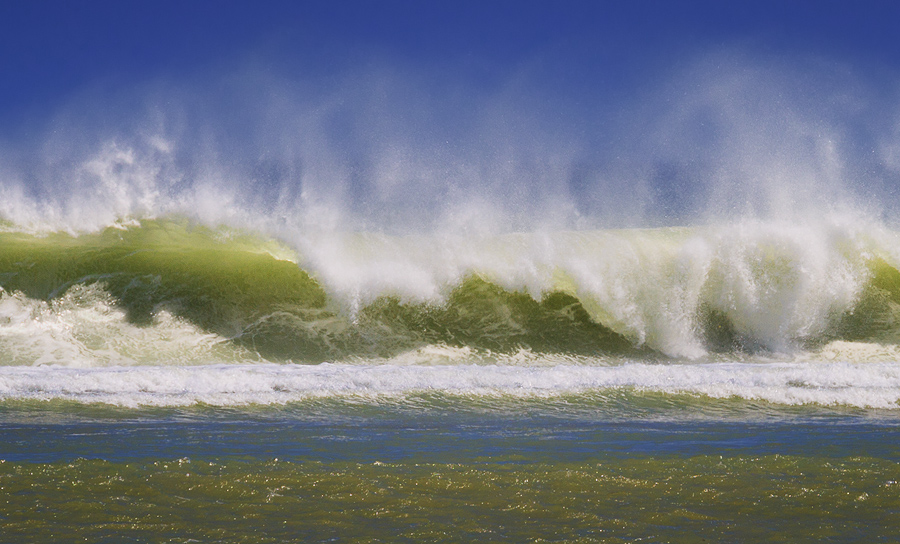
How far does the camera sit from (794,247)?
34.3 feet

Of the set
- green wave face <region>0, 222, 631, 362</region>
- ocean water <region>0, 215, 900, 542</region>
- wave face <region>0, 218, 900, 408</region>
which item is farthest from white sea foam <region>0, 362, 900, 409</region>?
green wave face <region>0, 222, 631, 362</region>

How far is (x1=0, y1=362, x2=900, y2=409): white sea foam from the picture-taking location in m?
6.02

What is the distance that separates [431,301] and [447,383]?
10.3ft

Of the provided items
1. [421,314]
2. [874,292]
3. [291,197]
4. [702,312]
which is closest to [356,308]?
[421,314]

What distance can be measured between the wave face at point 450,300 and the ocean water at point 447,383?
0.04 m

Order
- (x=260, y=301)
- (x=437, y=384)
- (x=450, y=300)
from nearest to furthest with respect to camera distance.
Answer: (x=437, y=384) → (x=260, y=301) → (x=450, y=300)

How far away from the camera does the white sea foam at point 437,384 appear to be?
6.02 m

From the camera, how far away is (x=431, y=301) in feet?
32.4

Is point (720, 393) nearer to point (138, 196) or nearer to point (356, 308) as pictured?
point (356, 308)

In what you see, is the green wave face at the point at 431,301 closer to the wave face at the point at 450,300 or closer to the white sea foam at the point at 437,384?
the wave face at the point at 450,300

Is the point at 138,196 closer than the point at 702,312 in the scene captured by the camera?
No

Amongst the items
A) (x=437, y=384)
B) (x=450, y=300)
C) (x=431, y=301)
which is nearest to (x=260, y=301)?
(x=431, y=301)

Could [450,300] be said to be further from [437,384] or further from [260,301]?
[437,384]

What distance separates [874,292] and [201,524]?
10984 millimetres
